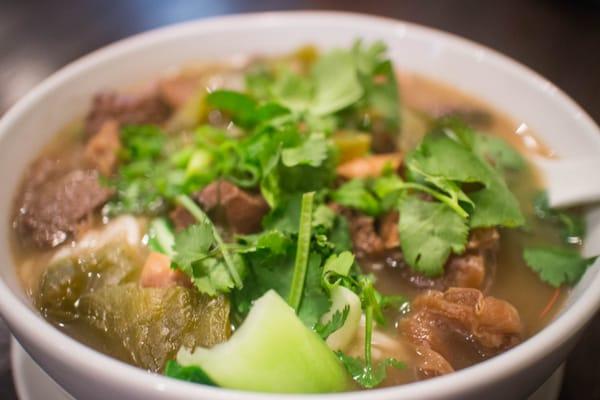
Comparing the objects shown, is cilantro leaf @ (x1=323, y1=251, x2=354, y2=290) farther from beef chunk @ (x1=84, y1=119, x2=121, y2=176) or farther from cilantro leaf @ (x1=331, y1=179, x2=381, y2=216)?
beef chunk @ (x1=84, y1=119, x2=121, y2=176)

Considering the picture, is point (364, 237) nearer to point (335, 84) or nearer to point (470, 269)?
point (470, 269)

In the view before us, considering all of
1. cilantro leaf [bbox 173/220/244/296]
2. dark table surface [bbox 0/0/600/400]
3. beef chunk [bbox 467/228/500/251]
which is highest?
cilantro leaf [bbox 173/220/244/296]

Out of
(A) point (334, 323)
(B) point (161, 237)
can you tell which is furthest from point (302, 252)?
(B) point (161, 237)

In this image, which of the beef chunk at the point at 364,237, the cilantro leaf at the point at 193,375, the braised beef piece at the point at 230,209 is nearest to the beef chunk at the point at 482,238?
the beef chunk at the point at 364,237

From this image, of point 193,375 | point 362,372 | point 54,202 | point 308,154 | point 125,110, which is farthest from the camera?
point 125,110

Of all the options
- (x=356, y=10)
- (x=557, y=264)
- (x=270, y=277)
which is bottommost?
(x=356, y=10)

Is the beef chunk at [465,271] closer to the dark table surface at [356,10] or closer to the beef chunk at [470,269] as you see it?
the beef chunk at [470,269]

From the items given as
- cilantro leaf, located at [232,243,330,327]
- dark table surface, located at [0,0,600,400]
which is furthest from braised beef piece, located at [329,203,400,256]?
dark table surface, located at [0,0,600,400]
